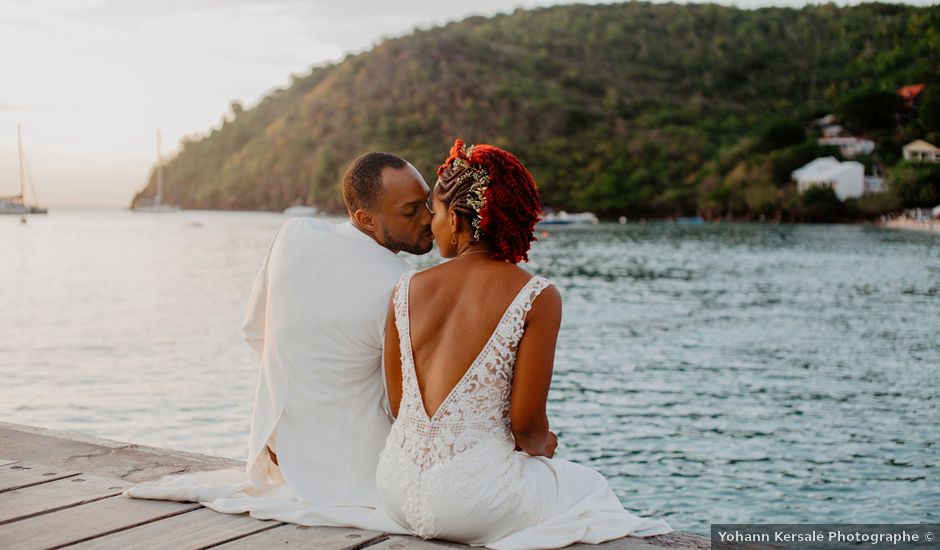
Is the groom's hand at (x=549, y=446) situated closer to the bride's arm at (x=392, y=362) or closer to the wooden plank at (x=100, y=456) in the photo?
the bride's arm at (x=392, y=362)

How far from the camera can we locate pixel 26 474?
3.27 metres

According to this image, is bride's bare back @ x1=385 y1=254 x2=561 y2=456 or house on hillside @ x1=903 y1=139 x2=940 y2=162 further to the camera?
house on hillside @ x1=903 y1=139 x2=940 y2=162

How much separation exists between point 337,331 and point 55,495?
1.12 meters

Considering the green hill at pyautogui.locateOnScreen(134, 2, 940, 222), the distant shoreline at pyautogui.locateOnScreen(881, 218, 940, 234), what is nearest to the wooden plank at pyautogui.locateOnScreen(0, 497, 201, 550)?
the distant shoreline at pyautogui.locateOnScreen(881, 218, 940, 234)

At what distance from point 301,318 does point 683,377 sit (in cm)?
1286

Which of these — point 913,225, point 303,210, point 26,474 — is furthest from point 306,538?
point 303,210

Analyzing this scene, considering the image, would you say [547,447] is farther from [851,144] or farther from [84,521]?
[851,144]

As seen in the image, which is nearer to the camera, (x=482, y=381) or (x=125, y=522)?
(x=482, y=381)

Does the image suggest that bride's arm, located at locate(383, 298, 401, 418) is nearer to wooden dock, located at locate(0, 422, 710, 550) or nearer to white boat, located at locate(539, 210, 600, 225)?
wooden dock, located at locate(0, 422, 710, 550)

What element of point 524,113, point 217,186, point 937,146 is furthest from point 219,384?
point 217,186

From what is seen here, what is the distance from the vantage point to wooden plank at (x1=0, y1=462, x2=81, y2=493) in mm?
3150

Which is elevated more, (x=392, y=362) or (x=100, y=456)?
(x=392, y=362)

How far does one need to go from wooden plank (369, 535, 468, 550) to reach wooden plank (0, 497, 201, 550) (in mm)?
718

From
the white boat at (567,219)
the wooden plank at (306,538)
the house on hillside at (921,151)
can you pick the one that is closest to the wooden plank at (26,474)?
the wooden plank at (306,538)
